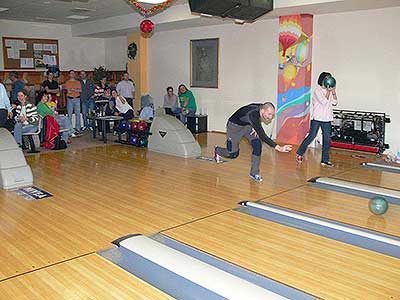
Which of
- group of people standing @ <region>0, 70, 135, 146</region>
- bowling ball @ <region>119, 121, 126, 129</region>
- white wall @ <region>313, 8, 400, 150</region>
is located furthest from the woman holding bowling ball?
group of people standing @ <region>0, 70, 135, 146</region>

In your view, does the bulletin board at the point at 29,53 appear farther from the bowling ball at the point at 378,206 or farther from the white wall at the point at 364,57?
the bowling ball at the point at 378,206

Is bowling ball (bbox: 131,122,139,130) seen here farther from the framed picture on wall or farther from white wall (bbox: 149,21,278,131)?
the framed picture on wall

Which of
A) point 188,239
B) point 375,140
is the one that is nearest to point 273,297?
point 188,239

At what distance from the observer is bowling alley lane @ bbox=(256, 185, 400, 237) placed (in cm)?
377

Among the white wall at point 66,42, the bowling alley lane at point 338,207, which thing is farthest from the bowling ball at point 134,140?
the white wall at point 66,42

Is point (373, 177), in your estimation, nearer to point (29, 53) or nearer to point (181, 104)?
point (181, 104)

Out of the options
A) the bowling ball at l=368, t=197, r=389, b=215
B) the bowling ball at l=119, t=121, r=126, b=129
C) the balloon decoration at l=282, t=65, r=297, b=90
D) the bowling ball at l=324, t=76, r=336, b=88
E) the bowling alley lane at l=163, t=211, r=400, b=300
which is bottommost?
the bowling alley lane at l=163, t=211, r=400, b=300

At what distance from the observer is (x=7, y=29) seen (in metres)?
10.7

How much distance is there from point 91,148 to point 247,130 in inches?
133

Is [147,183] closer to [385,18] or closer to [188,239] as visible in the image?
[188,239]

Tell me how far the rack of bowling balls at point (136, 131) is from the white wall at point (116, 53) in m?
4.91

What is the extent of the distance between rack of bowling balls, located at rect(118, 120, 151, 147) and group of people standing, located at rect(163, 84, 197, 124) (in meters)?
2.01

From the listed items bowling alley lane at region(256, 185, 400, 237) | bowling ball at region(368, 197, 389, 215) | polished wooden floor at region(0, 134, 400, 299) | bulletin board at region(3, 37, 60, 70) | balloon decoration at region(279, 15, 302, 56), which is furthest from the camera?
bulletin board at region(3, 37, 60, 70)

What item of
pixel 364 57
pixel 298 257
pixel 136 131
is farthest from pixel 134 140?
pixel 298 257
